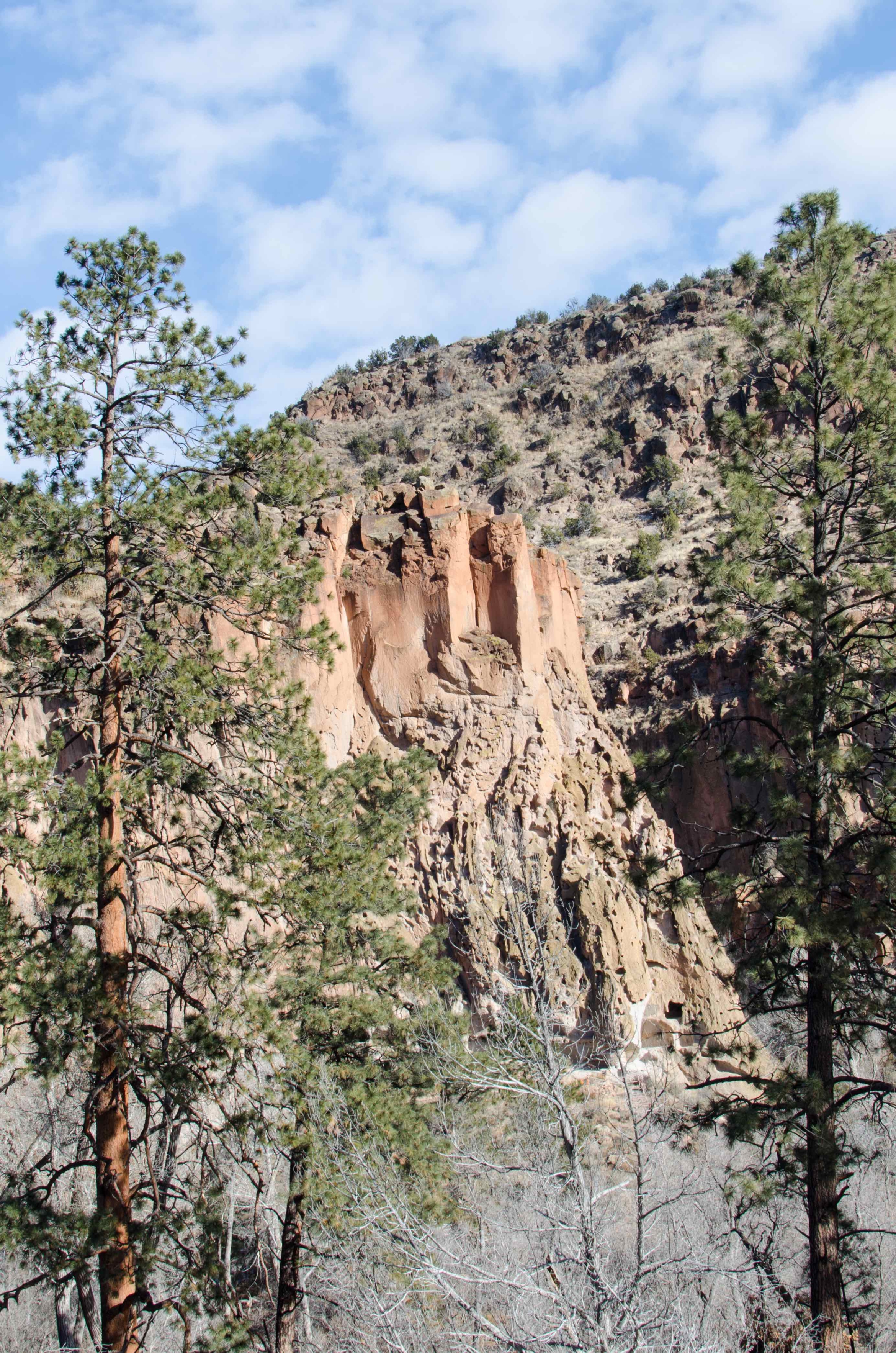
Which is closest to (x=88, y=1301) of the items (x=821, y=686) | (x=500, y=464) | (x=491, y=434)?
(x=821, y=686)

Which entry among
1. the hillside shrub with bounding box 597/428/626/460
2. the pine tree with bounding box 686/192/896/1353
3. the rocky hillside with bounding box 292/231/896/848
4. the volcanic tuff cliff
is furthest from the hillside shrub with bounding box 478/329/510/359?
the pine tree with bounding box 686/192/896/1353

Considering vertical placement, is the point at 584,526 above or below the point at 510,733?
above

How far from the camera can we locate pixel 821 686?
→ 9.12 m

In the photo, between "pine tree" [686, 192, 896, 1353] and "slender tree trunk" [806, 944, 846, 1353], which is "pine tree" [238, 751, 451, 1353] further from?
"slender tree trunk" [806, 944, 846, 1353]

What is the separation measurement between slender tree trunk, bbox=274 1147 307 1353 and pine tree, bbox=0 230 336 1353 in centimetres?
101

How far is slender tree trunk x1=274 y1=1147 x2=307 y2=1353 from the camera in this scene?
362 inches

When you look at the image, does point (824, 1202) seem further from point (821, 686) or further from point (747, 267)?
point (747, 267)

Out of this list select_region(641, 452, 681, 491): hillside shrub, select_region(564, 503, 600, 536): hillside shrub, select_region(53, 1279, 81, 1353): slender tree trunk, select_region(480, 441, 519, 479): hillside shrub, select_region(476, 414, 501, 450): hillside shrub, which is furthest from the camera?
select_region(476, 414, 501, 450): hillside shrub

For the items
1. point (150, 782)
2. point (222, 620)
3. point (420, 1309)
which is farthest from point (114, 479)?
point (222, 620)

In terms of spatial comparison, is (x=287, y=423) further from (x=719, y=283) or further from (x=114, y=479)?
(x=719, y=283)

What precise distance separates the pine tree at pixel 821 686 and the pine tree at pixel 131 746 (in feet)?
13.5

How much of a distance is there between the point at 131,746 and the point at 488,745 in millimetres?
12517

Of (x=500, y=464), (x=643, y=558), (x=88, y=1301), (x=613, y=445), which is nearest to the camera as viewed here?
(x=88, y=1301)

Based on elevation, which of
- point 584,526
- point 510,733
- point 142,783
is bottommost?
point 142,783
